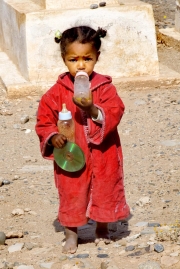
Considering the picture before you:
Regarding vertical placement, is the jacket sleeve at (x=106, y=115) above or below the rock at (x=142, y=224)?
above

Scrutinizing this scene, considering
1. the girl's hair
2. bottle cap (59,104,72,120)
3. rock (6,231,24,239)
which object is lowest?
rock (6,231,24,239)

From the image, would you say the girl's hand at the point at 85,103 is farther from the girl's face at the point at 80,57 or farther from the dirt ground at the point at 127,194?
the dirt ground at the point at 127,194

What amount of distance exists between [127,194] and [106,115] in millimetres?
1517

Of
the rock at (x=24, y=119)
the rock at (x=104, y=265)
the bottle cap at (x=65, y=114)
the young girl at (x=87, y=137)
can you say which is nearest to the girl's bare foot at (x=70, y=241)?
the young girl at (x=87, y=137)

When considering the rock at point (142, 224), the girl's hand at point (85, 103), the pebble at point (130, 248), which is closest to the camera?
the girl's hand at point (85, 103)

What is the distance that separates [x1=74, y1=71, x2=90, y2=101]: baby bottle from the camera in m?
3.37

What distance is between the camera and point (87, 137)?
3621 millimetres

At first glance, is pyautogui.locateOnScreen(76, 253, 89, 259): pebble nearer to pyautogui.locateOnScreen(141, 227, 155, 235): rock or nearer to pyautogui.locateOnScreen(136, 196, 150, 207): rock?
pyautogui.locateOnScreen(141, 227, 155, 235): rock

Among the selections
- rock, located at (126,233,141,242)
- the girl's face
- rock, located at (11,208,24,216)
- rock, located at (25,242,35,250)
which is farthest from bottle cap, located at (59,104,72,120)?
rock, located at (11,208,24,216)

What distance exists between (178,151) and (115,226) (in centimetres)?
147

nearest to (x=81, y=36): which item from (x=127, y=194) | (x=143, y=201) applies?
(x=143, y=201)

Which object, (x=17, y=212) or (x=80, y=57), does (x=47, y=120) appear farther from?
(x=17, y=212)

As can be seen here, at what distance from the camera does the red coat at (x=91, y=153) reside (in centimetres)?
359

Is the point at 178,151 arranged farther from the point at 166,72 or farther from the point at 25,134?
the point at 166,72
